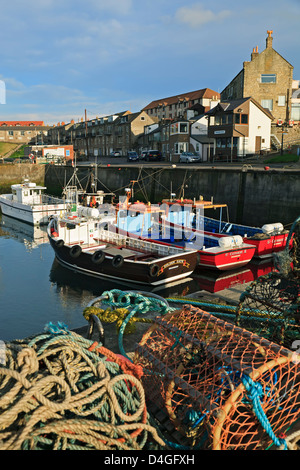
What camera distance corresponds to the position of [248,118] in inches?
1378

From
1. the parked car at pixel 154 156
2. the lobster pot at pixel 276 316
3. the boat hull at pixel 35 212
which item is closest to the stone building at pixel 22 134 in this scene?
the parked car at pixel 154 156

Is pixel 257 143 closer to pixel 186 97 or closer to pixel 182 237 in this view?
pixel 182 237

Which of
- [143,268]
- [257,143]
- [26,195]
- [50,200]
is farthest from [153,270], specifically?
[257,143]

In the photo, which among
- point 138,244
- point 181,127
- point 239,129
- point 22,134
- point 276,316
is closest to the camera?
point 276,316

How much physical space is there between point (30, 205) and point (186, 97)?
45025 millimetres

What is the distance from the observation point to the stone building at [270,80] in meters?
41.4

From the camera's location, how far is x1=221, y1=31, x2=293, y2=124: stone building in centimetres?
4141

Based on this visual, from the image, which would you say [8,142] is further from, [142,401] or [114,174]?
[142,401]

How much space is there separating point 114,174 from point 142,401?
3331 cm

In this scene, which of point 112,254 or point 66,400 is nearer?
point 66,400

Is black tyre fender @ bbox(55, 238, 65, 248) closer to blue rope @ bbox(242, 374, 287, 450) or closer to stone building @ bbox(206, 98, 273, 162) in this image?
blue rope @ bbox(242, 374, 287, 450)

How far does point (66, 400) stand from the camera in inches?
113

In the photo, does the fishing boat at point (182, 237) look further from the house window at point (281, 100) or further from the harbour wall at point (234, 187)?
the house window at point (281, 100)

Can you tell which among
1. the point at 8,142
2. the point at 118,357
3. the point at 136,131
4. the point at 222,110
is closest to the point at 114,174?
the point at 222,110
